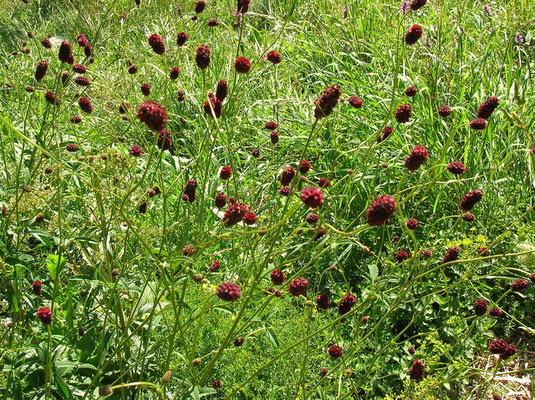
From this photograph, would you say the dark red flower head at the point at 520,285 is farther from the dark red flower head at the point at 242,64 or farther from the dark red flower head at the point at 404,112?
the dark red flower head at the point at 242,64

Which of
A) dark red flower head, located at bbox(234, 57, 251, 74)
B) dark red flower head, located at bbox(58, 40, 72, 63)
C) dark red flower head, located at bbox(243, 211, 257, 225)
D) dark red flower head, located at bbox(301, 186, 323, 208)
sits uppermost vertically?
dark red flower head, located at bbox(58, 40, 72, 63)

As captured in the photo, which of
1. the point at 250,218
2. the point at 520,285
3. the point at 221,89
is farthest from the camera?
the point at 520,285

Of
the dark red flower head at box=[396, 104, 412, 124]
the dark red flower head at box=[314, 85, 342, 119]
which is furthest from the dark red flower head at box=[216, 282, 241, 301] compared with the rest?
the dark red flower head at box=[396, 104, 412, 124]

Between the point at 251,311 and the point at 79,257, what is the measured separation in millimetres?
815

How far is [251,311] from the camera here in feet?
6.47

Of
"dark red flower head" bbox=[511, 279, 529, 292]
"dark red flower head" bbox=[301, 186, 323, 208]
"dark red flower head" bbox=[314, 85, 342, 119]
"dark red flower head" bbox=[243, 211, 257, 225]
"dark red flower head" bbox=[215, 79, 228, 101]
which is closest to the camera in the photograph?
"dark red flower head" bbox=[301, 186, 323, 208]

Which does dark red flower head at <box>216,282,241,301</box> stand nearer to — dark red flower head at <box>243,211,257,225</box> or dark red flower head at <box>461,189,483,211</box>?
dark red flower head at <box>243,211,257,225</box>

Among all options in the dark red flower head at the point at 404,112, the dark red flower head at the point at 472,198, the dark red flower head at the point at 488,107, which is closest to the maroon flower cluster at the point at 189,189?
the dark red flower head at the point at 404,112

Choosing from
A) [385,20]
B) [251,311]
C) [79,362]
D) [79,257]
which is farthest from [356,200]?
→ [385,20]

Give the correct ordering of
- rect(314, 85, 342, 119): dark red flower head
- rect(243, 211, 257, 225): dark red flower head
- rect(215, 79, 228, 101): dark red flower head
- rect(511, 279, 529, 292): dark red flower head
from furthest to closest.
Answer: rect(511, 279, 529, 292): dark red flower head → rect(215, 79, 228, 101): dark red flower head → rect(243, 211, 257, 225): dark red flower head → rect(314, 85, 342, 119): dark red flower head

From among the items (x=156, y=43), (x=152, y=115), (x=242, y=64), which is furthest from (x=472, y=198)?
A: (x=156, y=43)

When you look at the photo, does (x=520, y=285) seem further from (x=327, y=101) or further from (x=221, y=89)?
(x=221, y=89)

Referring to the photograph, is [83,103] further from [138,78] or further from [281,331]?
[138,78]

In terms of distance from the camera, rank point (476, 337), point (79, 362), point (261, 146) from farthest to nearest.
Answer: point (261, 146), point (476, 337), point (79, 362)
